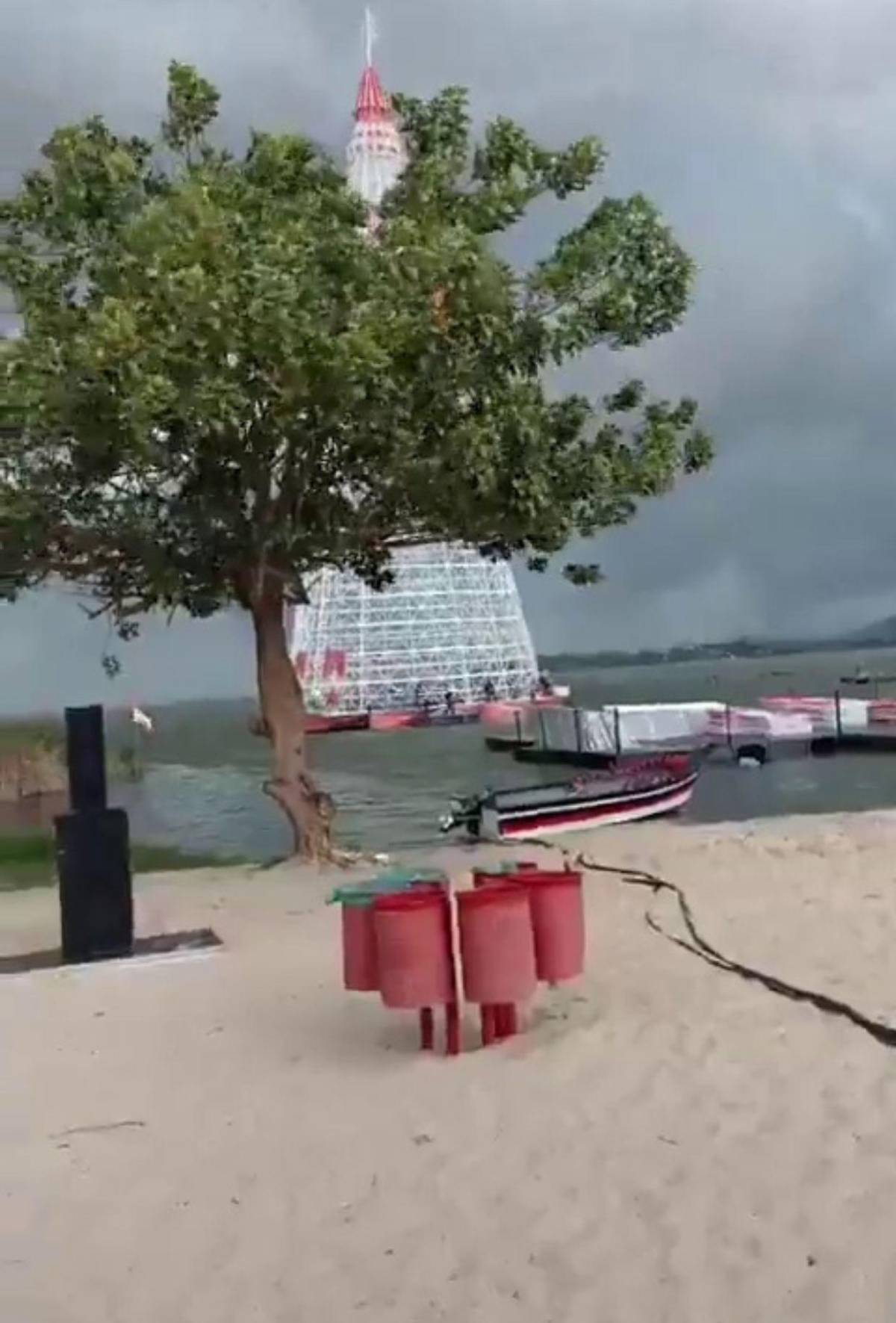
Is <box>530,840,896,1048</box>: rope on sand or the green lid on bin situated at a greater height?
the green lid on bin

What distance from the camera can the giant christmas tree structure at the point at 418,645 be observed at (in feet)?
273

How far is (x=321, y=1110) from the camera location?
5.65 metres

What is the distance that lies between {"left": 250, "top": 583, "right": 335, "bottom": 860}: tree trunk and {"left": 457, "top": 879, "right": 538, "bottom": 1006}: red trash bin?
7699 millimetres

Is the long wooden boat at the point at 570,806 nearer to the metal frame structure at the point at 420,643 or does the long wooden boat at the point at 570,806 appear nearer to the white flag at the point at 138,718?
the white flag at the point at 138,718

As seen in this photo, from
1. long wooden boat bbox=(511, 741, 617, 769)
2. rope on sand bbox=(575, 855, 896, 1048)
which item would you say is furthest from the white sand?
long wooden boat bbox=(511, 741, 617, 769)

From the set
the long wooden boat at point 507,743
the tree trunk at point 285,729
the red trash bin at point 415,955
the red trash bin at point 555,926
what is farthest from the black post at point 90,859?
the long wooden boat at point 507,743

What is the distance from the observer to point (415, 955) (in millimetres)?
5980

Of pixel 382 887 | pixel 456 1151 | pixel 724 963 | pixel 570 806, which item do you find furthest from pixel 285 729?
pixel 456 1151

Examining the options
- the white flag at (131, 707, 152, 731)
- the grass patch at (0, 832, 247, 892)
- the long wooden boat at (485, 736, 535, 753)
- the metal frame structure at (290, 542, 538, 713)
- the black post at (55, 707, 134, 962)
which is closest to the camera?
the black post at (55, 707, 134, 962)

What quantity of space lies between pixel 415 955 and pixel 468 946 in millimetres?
225

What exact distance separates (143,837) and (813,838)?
17.1 metres

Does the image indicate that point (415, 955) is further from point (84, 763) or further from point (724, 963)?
point (84, 763)

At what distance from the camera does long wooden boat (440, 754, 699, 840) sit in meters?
18.9

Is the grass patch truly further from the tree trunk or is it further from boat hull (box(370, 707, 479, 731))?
boat hull (box(370, 707, 479, 731))
